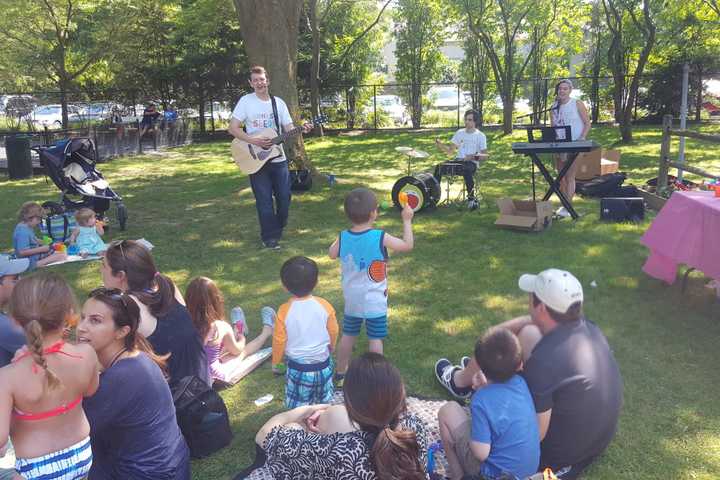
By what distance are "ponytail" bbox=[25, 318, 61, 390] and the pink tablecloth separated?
14.5 feet

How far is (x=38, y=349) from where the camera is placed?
2293 mm

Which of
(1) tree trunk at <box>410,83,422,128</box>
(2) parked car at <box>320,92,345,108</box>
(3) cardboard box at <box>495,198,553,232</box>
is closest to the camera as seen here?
(3) cardboard box at <box>495,198,553,232</box>

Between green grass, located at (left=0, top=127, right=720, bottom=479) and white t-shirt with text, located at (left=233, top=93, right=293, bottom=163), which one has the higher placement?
white t-shirt with text, located at (left=233, top=93, right=293, bottom=163)

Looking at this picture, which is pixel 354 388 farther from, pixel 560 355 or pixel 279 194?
pixel 279 194

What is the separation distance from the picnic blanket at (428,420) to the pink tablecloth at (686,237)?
95.7 inches

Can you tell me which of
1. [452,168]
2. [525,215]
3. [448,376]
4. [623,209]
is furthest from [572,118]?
[448,376]

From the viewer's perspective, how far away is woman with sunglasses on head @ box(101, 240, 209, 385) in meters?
3.45

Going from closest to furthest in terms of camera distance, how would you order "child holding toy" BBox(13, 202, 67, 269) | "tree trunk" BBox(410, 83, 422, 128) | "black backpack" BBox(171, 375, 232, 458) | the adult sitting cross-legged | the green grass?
the adult sitting cross-legged → "black backpack" BBox(171, 375, 232, 458) → the green grass → "child holding toy" BBox(13, 202, 67, 269) → "tree trunk" BBox(410, 83, 422, 128)

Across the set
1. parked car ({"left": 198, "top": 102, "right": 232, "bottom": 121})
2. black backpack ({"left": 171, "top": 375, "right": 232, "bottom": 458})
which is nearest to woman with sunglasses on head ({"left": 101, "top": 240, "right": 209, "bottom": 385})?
black backpack ({"left": 171, "top": 375, "right": 232, "bottom": 458})

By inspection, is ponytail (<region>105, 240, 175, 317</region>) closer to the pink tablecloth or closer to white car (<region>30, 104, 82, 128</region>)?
the pink tablecloth

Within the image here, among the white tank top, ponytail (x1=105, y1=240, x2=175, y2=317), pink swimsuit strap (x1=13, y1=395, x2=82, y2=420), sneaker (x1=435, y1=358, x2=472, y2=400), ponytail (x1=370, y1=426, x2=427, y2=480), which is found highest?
the white tank top

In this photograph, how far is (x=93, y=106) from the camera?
22125mm

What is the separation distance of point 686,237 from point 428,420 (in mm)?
2826

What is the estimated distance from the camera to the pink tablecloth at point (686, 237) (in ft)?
15.5
